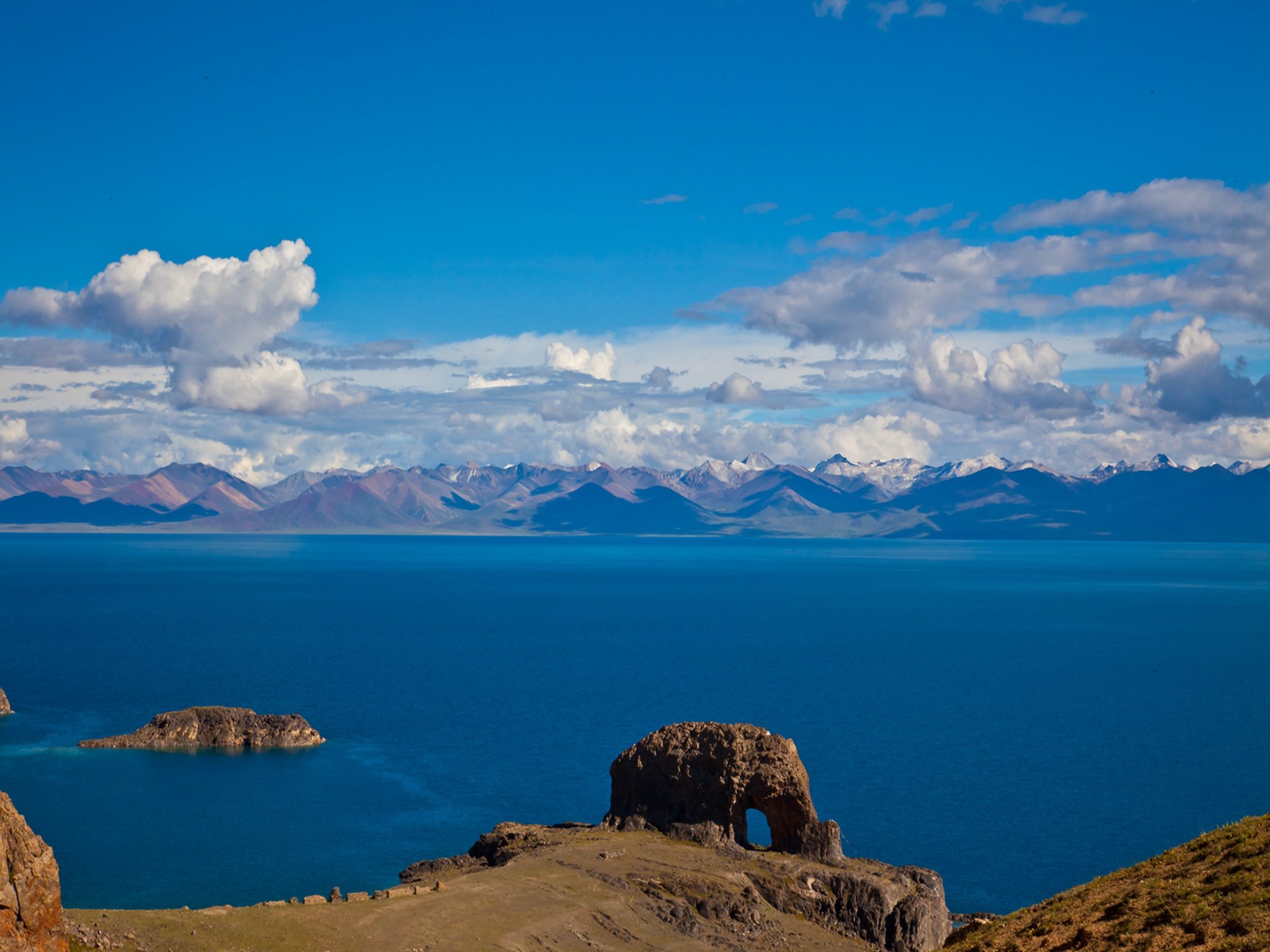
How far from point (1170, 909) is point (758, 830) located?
155 ft

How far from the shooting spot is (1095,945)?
28.8m

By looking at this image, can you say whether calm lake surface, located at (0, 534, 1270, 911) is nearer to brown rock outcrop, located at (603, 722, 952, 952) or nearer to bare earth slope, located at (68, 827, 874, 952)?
brown rock outcrop, located at (603, 722, 952, 952)

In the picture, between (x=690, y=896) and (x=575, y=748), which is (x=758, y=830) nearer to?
(x=690, y=896)

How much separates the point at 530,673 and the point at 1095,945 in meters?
124

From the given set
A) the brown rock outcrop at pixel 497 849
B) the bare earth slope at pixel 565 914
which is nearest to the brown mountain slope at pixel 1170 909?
the bare earth slope at pixel 565 914

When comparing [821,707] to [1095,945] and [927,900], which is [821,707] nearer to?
[927,900]

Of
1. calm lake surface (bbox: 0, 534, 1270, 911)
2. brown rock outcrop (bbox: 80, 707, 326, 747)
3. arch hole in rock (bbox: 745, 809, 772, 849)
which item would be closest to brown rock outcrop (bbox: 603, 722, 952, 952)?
arch hole in rock (bbox: 745, 809, 772, 849)

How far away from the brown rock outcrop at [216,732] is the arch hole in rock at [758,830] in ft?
163

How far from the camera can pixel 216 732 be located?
100688mm

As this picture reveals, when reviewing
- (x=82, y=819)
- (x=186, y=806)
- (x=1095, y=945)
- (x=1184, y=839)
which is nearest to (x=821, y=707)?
(x=1184, y=839)

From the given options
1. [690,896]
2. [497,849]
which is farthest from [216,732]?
[690,896]

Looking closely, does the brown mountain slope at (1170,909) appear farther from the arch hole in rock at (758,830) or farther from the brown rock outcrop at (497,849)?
the arch hole in rock at (758,830)

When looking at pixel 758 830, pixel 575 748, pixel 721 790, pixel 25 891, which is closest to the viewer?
pixel 25 891

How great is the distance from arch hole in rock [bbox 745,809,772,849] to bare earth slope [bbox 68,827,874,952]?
40.8 ft
